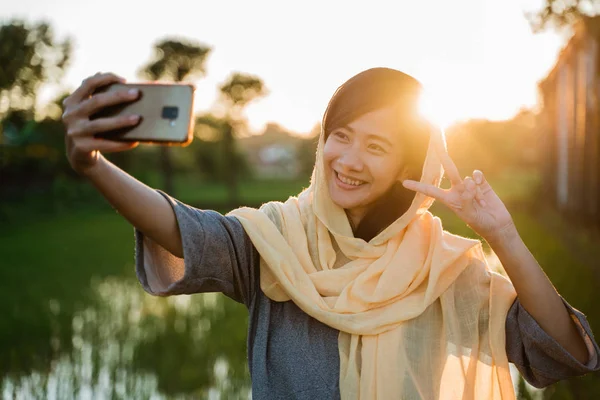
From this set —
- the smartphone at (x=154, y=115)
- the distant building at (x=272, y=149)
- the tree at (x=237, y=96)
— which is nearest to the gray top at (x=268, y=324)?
the smartphone at (x=154, y=115)

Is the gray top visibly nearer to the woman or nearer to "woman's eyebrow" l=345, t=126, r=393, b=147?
the woman

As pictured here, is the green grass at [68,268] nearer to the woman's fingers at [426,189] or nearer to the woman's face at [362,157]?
the woman's face at [362,157]

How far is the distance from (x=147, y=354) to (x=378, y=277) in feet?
9.71

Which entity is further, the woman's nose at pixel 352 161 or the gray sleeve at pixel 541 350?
the woman's nose at pixel 352 161

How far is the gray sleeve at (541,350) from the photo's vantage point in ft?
5.45

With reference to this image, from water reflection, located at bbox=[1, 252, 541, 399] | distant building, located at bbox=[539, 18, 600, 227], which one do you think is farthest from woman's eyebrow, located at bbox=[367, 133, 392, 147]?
distant building, located at bbox=[539, 18, 600, 227]

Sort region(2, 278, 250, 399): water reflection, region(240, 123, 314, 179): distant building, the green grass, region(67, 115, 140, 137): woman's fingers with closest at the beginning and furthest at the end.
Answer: region(67, 115, 140, 137): woman's fingers
region(2, 278, 250, 399): water reflection
the green grass
region(240, 123, 314, 179): distant building

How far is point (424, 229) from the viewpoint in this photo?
1.94 metres

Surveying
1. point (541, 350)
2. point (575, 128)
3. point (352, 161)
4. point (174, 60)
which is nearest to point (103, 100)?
point (352, 161)

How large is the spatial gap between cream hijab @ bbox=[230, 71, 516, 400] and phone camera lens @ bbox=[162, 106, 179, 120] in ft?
1.37

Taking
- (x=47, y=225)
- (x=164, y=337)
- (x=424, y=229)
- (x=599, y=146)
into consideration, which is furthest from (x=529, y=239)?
(x=47, y=225)

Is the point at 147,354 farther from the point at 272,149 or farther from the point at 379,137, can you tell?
the point at 272,149

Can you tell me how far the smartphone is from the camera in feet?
4.56

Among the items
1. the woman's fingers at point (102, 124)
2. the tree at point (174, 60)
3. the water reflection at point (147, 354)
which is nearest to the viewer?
the woman's fingers at point (102, 124)
